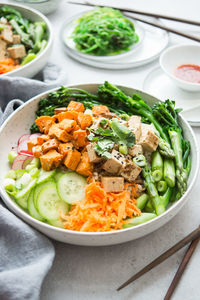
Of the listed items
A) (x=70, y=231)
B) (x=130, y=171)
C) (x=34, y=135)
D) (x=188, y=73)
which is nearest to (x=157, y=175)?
(x=130, y=171)

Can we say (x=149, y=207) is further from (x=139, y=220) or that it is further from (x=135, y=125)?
(x=135, y=125)

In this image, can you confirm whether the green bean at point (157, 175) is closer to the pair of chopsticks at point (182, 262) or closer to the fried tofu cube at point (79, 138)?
the pair of chopsticks at point (182, 262)

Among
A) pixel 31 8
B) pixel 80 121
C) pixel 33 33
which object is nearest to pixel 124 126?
pixel 80 121

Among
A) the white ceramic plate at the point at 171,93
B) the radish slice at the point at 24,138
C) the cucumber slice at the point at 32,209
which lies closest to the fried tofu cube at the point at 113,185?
the cucumber slice at the point at 32,209

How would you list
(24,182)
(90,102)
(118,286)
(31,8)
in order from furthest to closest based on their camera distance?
(31,8) < (90,102) < (24,182) < (118,286)

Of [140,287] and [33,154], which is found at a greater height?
[33,154]

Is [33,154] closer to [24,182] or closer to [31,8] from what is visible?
[24,182]
